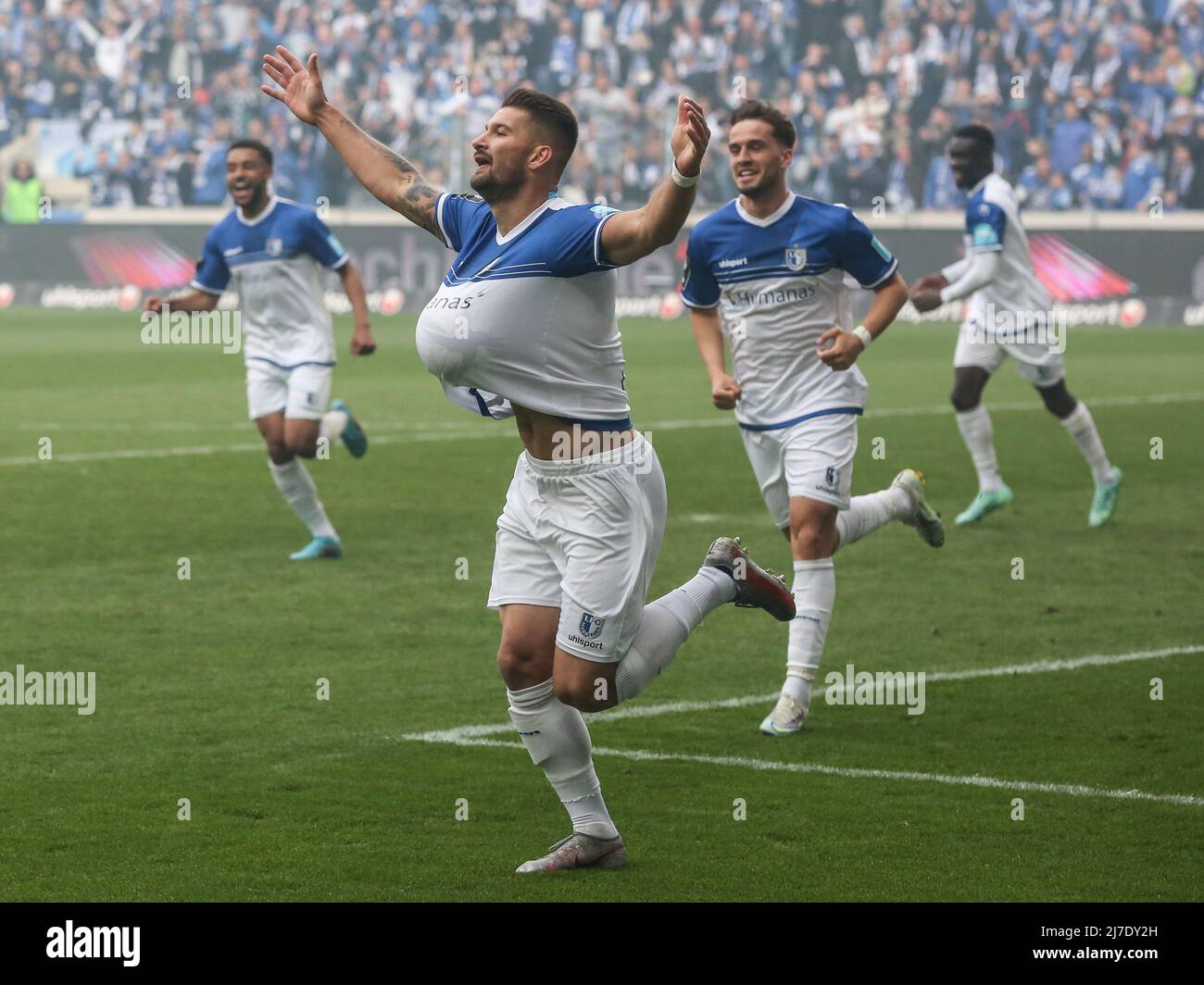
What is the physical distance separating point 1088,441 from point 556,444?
8.06 meters

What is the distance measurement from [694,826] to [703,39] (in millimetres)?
30782

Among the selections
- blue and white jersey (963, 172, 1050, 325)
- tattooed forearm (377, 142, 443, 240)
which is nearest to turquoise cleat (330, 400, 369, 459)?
blue and white jersey (963, 172, 1050, 325)

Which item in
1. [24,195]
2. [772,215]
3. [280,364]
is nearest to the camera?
[772,215]

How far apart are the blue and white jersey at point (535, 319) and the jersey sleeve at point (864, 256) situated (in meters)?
Answer: 2.43

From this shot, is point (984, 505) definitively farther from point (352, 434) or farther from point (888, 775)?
point (888, 775)

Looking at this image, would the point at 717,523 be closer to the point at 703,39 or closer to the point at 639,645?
the point at 639,645

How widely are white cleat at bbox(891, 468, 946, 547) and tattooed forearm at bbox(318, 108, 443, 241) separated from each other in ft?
10.2

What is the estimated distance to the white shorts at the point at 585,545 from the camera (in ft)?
18.3

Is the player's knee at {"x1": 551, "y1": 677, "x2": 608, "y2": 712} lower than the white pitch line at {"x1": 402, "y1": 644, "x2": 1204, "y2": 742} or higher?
higher

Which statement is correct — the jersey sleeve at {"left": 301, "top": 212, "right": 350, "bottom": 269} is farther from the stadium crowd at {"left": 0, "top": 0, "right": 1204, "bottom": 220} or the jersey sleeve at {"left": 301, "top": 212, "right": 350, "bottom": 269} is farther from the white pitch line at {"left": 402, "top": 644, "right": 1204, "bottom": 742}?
the stadium crowd at {"left": 0, "top": 0, "right": 1204, "bottom": 220}

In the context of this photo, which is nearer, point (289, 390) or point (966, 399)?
point (289, 390)

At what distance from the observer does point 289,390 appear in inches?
460

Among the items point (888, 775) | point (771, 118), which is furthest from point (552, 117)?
point (888, 775)

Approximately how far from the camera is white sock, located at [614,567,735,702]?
5.76 metres
